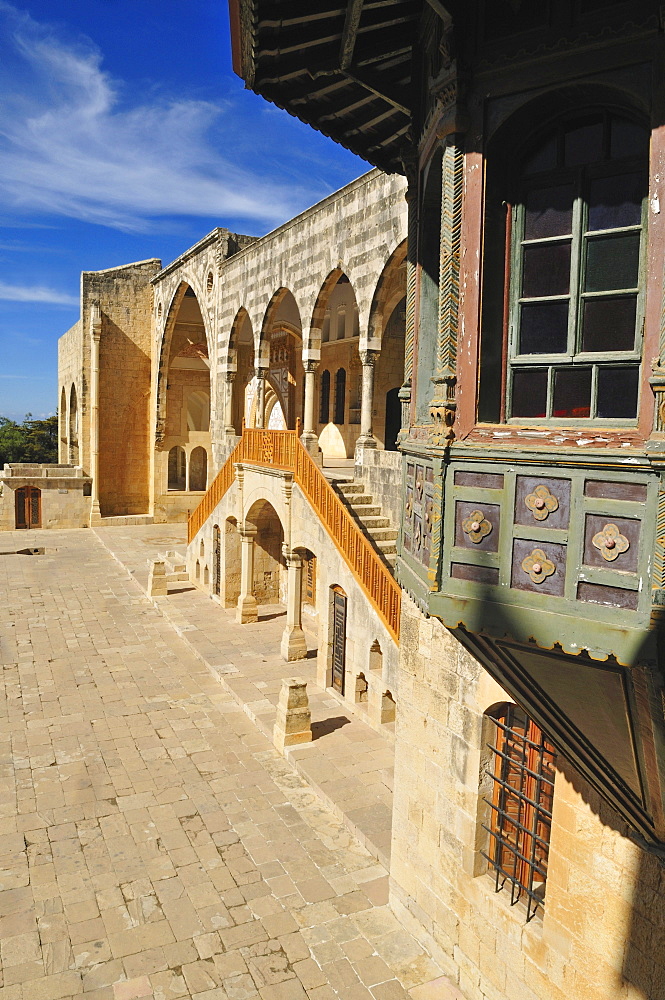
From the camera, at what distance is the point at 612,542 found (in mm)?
2900

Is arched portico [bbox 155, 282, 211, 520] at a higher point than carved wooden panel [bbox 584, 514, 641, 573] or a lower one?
higher

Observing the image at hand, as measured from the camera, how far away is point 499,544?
329 cm

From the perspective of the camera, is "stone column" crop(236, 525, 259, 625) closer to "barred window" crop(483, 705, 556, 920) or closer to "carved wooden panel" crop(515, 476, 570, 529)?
"barred window" crop(483, 705, 556, 920)

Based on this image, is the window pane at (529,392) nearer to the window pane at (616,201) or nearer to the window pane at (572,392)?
the window pane at (572,392)

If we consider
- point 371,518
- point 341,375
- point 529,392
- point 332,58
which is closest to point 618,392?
point 529,392

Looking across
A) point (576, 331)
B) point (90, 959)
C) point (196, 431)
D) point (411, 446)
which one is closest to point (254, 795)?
point (90, 959)

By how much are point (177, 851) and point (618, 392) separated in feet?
21.9

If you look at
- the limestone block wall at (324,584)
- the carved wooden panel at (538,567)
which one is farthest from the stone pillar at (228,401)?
the carved wooden panel at (538,567)

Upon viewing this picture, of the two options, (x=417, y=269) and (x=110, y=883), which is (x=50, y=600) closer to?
(x=110, y=883)

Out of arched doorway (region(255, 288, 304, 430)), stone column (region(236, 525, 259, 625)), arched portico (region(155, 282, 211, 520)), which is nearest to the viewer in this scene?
stone column (region(236, 525, 259, 625))

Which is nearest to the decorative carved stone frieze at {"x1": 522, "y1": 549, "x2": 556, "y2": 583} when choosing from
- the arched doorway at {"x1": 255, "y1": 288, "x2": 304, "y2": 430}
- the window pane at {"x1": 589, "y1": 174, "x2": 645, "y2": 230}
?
the window pane at {"x1": 589, "y1": 174, "x2": 645, "y2": 230}

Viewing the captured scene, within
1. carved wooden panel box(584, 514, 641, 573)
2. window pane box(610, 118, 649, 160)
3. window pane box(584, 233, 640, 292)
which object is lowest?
carved wooden panel box(584, 514, 641, 573)

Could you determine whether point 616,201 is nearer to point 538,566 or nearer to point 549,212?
point 549,212

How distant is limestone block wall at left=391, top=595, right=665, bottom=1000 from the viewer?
4.21 m
